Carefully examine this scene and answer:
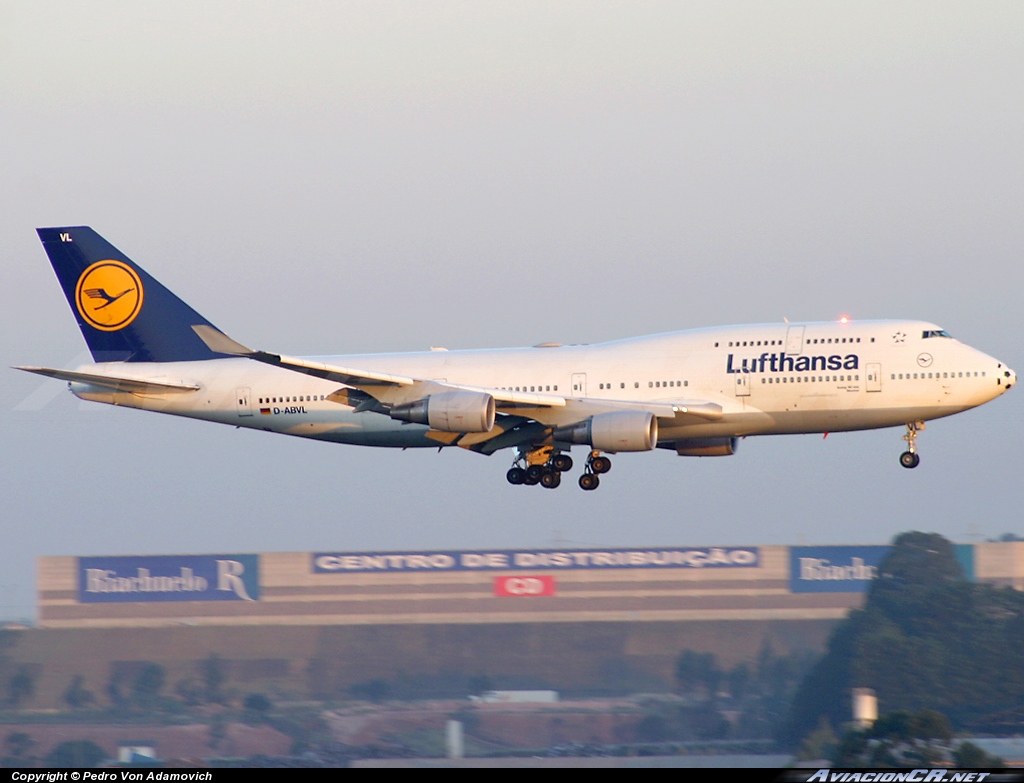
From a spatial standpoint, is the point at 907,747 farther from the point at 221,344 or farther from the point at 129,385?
the point at 129,385

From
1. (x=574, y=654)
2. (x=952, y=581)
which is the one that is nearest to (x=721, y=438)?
(x=574, y=654)

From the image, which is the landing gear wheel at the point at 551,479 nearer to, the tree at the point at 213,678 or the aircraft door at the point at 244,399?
the aircraft door at the point at 244,399

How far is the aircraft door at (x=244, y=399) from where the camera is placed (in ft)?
165

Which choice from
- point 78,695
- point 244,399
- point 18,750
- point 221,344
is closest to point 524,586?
point 78,695

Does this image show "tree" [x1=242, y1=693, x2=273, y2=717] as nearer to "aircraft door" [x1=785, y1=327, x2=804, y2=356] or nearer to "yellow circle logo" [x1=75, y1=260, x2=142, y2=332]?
"yellow circle logo" [x1=75, y1=260, x2=142, y2=332]

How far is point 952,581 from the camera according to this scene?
102m

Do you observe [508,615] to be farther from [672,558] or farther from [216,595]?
[216,595]

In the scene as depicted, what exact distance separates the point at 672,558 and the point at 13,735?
46.1 metres

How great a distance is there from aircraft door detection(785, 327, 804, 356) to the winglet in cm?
1715

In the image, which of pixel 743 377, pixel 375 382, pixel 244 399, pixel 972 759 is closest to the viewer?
pixel 743 377

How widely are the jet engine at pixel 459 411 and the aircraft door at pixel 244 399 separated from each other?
8.43 meters

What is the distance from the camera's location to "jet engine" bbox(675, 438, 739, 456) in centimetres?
4709

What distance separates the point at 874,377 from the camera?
4400 cm

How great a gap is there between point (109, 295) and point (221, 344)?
12441 millimetres
